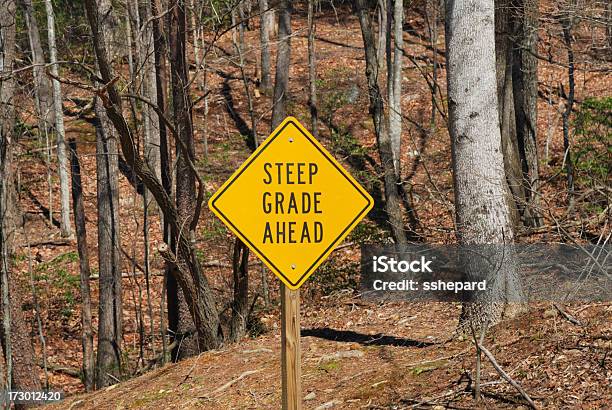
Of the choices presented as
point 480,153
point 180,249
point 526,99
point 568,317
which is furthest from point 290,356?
point 526,99

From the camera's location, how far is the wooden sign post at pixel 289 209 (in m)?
4.52

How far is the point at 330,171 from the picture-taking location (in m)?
4.64

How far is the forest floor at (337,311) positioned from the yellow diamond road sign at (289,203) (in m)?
2.41

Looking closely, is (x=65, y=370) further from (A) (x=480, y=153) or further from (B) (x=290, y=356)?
(B) (x=290, y=356)

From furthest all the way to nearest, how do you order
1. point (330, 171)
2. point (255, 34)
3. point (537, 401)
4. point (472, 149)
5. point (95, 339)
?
point (255, 34)
point (95, 339)
point (472, 149)
point (537, 401)
point (330, 171)

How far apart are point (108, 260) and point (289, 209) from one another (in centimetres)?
1062

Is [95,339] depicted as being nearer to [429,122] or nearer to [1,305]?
[1,305]

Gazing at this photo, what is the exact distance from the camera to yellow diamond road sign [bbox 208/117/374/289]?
4.54m

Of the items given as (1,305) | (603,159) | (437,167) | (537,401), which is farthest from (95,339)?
(537,401)

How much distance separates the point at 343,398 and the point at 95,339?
1125 cm

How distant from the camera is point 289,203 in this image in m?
4.54

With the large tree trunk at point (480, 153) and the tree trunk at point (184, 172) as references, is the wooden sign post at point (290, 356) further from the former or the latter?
the tree trunk at point (184, 172)

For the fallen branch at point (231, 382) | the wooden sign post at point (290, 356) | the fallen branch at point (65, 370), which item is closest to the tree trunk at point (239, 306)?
the fallen branch at point (231, 382)

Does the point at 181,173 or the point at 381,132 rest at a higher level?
the point at 381,132
